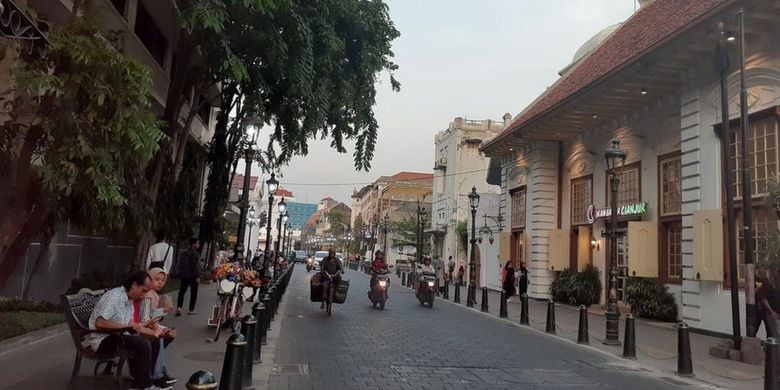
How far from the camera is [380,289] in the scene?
1775 cm

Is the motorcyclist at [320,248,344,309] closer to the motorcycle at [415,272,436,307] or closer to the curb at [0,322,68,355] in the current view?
the motorcycle at [415,272,436,307]

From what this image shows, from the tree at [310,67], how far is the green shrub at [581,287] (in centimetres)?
922

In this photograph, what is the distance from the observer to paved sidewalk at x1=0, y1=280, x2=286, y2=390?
21.4 ft

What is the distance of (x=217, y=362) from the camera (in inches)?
321

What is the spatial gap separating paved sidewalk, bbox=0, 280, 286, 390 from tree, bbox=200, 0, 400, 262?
5.22 meters

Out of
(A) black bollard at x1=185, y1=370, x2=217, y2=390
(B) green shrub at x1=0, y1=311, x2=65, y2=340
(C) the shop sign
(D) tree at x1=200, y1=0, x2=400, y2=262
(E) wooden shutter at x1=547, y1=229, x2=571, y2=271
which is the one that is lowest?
(B) green shrub at x1=0, y1=311, x2=65, y2=340

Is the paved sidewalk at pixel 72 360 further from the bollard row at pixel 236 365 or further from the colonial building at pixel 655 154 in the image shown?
the colonial building at pixel 655 154

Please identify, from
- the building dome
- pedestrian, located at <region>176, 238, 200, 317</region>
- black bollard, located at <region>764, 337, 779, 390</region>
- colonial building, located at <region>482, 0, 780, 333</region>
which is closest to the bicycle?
pedestrian, located at <region>176, 238, 200, 317</region>

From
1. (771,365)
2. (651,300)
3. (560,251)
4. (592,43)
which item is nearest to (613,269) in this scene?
(651,300)

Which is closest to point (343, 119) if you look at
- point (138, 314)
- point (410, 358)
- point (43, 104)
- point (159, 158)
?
point (159, 158)

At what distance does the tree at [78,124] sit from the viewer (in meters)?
6.73

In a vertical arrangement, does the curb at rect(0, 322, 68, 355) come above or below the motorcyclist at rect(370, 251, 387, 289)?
below

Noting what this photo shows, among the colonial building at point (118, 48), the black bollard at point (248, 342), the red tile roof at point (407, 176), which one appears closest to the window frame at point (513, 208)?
the colonial building at point (118, 48)

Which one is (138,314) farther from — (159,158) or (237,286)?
(159,158)
